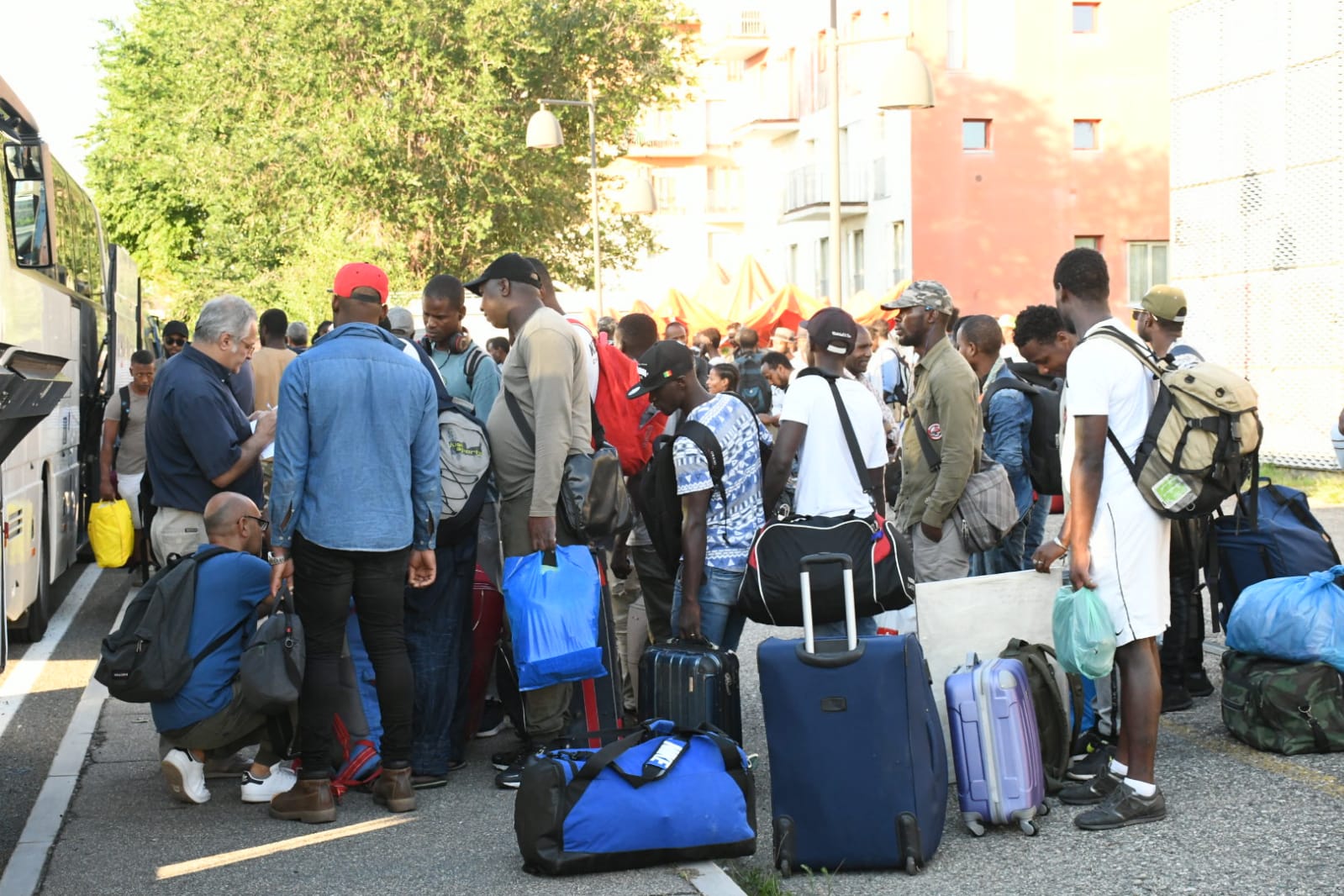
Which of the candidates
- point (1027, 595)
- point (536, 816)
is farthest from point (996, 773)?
point (536, 816)

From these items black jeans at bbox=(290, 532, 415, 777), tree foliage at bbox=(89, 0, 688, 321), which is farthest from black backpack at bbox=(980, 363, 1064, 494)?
tree foliage at bbox=(89, 0, 688, 321)

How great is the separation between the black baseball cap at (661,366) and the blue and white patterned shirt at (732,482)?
0.17 m

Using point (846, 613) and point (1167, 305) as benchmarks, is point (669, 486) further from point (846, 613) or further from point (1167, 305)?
point (1167, 305)

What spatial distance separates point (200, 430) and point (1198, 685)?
480 cm

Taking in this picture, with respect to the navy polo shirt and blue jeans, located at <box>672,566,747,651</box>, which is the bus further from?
blue jeans, located at <box>672,566,747,651</box>

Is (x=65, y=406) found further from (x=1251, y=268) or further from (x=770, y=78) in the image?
(x=770, y=78)

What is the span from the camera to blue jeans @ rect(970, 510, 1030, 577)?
7.90 metres

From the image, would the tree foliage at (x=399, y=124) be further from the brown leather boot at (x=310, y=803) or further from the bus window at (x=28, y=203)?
the brown leather boot at (x=310, y=803)

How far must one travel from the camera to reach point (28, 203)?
10242 mm

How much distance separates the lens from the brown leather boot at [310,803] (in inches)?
244

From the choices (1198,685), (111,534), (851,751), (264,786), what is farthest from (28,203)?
(1198,685)

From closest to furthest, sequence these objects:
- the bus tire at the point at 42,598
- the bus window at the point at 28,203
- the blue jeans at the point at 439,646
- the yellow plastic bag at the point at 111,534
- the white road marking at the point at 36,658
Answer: the blue jeans at the point at 439,646, the white road marking at the point at 36,658, the bus window at the point at 28,203, the bus tire at the point at 42,598, the yellow plastic bag at the point at 111,534

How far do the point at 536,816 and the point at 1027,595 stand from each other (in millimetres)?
2251

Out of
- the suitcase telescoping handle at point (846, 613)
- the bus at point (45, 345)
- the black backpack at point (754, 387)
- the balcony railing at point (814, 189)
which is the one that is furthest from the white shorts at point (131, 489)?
the balcony railing at point (814, 189)
